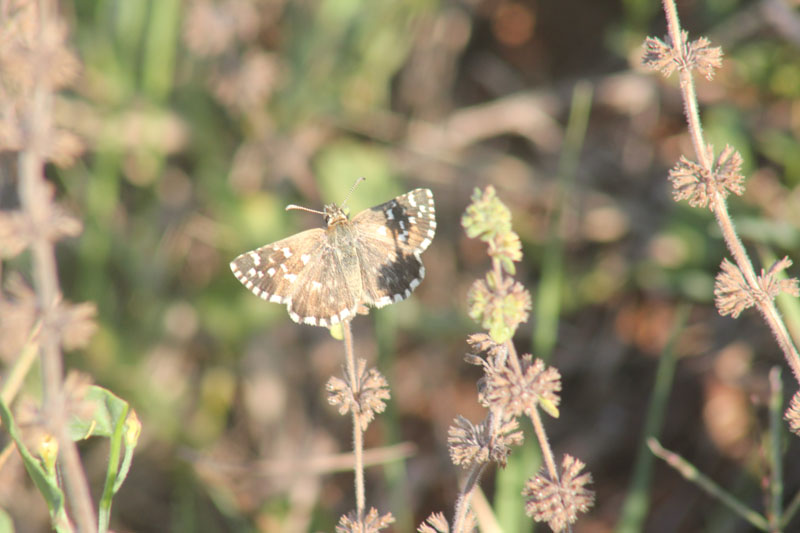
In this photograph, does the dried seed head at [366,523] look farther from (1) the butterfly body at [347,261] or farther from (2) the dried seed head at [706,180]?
(2) the dried seed head at [706,180]

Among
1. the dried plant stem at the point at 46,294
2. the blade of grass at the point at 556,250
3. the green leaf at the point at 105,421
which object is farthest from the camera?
the blade of grass at the point at 556,250

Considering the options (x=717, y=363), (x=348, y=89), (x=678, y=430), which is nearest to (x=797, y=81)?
(x=717, y=363)

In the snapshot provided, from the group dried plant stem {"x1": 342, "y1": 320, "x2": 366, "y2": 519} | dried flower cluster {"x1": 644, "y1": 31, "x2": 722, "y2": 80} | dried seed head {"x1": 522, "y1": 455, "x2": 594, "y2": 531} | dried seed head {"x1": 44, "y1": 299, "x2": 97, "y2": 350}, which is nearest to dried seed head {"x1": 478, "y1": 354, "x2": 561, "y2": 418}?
dried seed head {"x1": 522, "y1": 455, "x2": 594, "y2": 531}

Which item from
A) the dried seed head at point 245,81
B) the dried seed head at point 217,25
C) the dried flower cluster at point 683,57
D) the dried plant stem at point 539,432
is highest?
the dried seed head at point 217,25

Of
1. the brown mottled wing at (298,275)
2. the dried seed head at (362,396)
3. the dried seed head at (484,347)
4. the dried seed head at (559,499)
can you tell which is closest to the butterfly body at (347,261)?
the brown mottled wing at (298,275)

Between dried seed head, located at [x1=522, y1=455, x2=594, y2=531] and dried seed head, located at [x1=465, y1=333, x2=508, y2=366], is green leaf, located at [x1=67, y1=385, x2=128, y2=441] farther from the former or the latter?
dried seed head, located at [x1=522, y1=455, x2=594, y2=531]
